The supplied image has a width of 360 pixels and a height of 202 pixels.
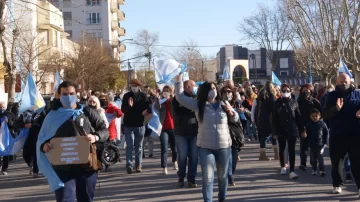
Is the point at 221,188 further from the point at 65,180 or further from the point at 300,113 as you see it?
the point at 300,113

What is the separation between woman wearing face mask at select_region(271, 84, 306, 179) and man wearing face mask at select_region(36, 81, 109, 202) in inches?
221

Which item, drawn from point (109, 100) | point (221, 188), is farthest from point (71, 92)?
point (109, 100)

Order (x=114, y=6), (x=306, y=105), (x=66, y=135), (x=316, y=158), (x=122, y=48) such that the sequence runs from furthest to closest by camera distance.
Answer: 1. (x=122, y=48)
2. (x=114, y=6)
3. (x=306, y=105)
4. (x=316, y=158)
5. (x=66, y=135)

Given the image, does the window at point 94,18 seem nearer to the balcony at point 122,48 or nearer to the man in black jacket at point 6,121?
the balcony at point 122,48

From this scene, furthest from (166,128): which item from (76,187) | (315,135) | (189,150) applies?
(76,187)

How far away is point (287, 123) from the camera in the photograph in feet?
38.5

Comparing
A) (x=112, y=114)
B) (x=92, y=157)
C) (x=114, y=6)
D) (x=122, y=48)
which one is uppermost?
(x=114, y=6)

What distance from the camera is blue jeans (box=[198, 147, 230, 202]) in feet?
27.8

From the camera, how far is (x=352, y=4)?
3106 centimetres

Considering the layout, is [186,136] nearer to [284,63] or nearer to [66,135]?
[66,135]

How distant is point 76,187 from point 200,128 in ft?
7.84

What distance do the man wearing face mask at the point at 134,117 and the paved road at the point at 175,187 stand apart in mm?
574

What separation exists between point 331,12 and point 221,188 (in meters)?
24.1

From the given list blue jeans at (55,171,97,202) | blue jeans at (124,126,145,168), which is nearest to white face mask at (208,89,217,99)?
blue jeans at (55,171,97,202)
